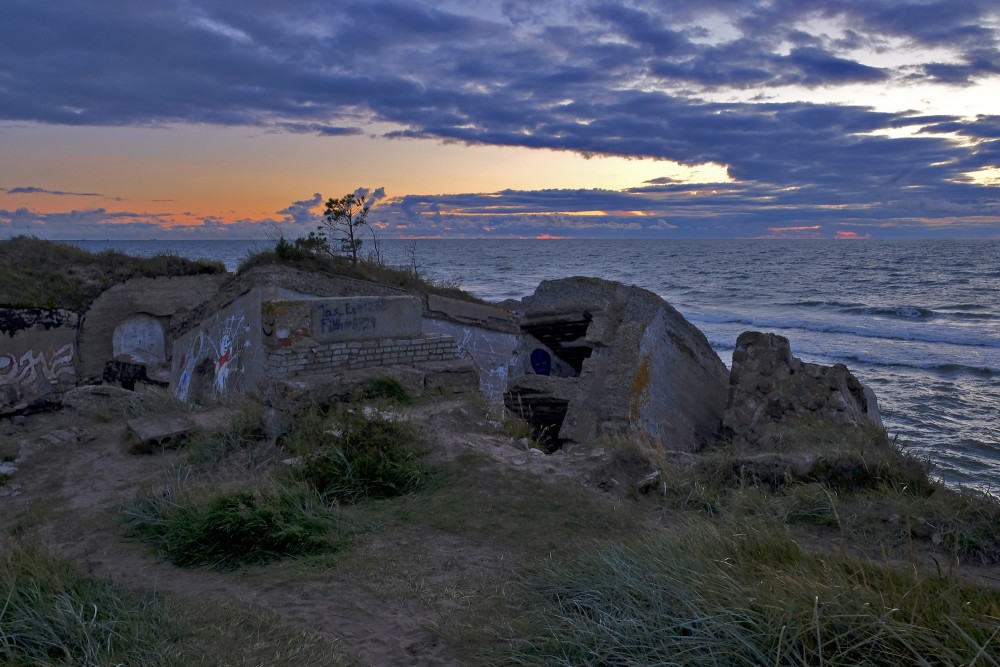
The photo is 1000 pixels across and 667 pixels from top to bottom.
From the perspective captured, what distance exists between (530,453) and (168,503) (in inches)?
118

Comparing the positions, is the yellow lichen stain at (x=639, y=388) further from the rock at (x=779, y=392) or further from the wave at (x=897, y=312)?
the wave at (x=897, y=312)

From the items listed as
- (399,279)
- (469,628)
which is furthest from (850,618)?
(399,279)

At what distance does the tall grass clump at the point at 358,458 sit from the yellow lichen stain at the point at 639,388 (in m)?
4.10

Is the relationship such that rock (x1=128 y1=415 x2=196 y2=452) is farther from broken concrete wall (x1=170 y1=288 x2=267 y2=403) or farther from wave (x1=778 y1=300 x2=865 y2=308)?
wave (x1=778 y1=300 x2=865 y2=308)

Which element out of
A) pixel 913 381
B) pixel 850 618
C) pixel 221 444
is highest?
pixel 850 618

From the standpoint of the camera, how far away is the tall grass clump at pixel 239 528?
183 inches

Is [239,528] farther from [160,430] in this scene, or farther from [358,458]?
[160,430]

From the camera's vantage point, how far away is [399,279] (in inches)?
586

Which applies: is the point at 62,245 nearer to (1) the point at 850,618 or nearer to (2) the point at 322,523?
(2) the point at 322,523

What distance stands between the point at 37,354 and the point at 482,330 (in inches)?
365

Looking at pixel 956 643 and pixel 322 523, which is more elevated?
pixel 956 643

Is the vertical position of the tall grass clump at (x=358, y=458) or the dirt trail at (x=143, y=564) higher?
the tall grass clump at (x=358, y=458)

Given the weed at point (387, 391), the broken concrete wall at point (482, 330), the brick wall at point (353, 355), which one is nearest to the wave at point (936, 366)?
the broken concrete wall at point (482, 330)

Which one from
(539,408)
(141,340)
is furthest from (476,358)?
(141,340)
